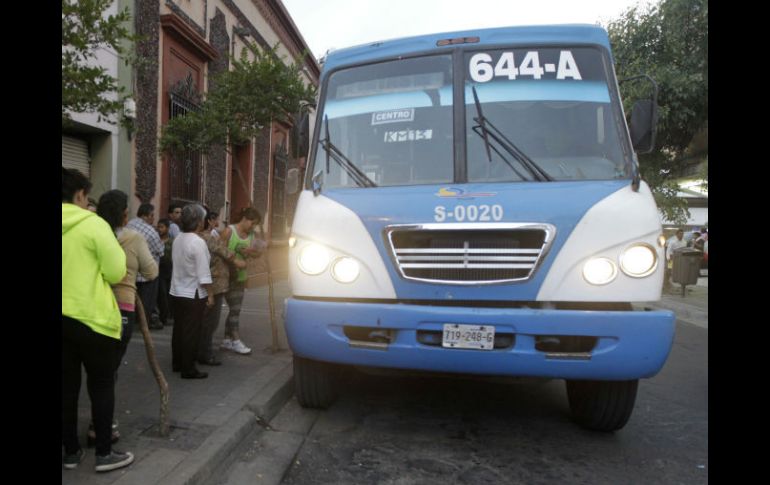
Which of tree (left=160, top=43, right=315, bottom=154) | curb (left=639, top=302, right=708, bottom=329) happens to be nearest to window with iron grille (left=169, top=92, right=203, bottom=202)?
tree (left=160, top=43, right=315, bottom=154)

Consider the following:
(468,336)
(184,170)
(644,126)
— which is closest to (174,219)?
(184,170)

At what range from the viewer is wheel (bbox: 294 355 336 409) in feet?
14.5

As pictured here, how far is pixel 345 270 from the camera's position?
12.6ft

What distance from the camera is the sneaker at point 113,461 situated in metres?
3.04

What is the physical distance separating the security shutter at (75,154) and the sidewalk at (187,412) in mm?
3287

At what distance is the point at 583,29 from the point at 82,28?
346cm

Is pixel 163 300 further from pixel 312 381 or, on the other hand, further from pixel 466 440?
pixel 466 440

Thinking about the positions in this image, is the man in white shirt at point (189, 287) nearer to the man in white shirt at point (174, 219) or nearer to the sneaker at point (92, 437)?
the sneaker at point (92, 437)

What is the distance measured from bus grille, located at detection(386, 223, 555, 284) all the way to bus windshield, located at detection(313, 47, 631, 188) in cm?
57

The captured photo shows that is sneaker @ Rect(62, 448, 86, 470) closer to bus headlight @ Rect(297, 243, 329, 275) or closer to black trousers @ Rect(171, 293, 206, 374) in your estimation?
bus headlight @ Rect(297, 243, 329, 275)
